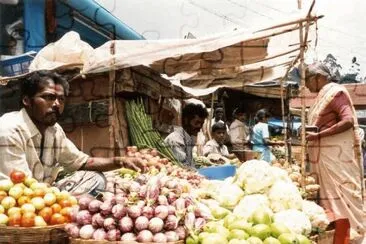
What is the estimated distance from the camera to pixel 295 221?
2992 mm

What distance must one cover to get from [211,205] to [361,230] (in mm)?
2273

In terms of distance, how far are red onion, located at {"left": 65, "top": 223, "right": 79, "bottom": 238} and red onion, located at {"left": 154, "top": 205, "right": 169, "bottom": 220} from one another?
1.42ft

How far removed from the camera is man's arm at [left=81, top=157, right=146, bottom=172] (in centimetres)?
379

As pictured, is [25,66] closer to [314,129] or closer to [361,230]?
[314,129]

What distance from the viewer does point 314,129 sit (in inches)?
198

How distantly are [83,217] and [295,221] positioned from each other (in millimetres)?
1218

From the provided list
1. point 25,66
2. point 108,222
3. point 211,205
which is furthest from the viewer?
point 25,66

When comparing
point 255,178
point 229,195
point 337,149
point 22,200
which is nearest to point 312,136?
point 337,149

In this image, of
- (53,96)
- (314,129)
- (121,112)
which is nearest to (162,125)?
(121,112)

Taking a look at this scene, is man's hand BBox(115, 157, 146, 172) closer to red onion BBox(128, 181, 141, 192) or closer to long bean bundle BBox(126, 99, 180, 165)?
red onion BBox(128, 181, 141, 192)

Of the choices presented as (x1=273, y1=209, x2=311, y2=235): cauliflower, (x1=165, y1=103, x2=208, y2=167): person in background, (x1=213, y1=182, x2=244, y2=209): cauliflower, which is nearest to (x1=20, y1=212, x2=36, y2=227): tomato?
(x1=213, y1=182, x2=244, y2=209): cauliflower

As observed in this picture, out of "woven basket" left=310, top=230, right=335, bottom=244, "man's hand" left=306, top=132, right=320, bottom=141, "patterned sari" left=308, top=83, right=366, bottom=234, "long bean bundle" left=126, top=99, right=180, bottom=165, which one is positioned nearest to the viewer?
"woven basket" left=310, top=230, right=335, bottom=244

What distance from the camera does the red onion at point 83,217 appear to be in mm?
2744

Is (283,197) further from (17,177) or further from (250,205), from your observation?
(17,177)
